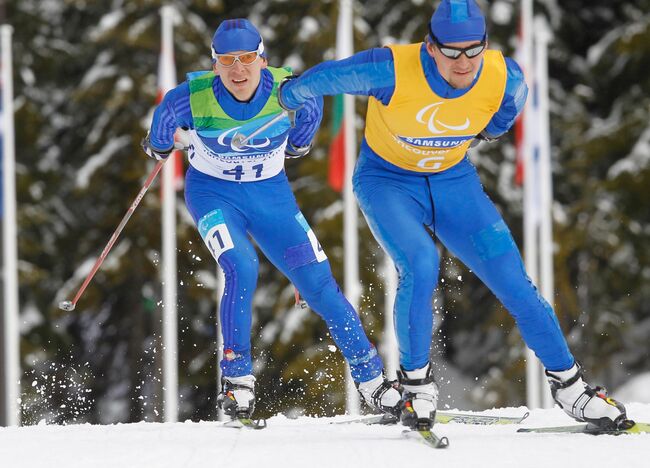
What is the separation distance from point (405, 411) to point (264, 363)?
13.4 m

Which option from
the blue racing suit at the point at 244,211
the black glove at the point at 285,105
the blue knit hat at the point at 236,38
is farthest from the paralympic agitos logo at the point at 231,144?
the blue knit hat at the point at 236,38

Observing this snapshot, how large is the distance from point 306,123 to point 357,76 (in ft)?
3.38

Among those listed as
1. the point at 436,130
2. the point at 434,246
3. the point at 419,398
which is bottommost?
the point at 419,398

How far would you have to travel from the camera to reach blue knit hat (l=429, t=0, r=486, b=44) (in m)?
5.61

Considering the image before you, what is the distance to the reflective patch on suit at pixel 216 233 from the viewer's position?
6.37 m

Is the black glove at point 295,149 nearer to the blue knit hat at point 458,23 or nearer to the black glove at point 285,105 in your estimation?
the black glove at point 285,105

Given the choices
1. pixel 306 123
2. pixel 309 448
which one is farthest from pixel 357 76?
pixel 309 448

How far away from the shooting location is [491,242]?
5.91m

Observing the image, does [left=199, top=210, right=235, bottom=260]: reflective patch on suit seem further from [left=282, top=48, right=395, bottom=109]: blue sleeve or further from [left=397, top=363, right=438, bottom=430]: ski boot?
[left=397, top=363, right=438, bottom=430]: ski boot

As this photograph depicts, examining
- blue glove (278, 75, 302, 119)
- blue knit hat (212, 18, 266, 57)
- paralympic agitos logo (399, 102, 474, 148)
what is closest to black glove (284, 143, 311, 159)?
blue knit hat (212, 18, 266, 57)

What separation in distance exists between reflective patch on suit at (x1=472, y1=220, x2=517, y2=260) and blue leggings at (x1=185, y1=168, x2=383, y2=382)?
2.83 feet

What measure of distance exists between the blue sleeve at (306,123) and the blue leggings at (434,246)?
589 mm

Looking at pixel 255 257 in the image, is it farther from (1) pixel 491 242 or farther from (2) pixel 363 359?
(1) pixel 491 242

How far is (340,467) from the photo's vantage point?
5172 mm
